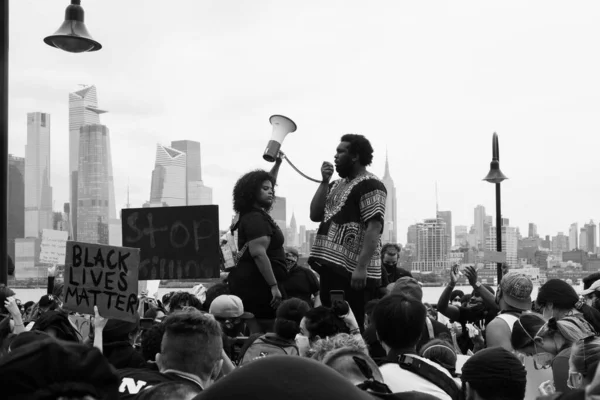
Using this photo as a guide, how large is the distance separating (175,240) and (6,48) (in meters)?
2.96

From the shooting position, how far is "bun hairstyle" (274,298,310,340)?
550 cm

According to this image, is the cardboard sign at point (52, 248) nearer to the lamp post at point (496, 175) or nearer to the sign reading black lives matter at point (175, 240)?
the sign reading black lives matter at point (175, 240)

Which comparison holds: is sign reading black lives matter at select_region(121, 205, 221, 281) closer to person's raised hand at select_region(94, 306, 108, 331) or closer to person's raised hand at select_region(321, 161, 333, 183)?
person's raised hand at select_region(321, 161, 333, 183)

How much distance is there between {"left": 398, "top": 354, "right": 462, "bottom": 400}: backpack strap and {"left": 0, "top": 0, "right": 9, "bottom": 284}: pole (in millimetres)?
4817

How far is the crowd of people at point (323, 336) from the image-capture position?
1425mm

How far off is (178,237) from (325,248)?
130 cm

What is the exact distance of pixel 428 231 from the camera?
923 inches

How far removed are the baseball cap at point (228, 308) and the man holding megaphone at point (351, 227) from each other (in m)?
0.74

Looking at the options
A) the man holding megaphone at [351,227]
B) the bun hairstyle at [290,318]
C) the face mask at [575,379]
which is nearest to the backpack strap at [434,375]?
the face mask at [575,379]

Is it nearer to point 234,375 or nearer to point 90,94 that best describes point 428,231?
point 90,94

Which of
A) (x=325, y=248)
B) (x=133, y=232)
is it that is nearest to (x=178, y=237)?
(x=133, y=232)

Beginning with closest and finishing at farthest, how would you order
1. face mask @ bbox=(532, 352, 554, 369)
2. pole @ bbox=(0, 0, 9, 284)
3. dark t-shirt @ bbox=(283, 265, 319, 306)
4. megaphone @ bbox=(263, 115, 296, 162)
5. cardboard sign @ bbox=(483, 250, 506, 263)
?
face mask @ bbox=(532, 352, 554, 369) → pole @ bbox=(0, 0, 9, 284) → dark t-shirt @ bbox=(283, 265, 319, 306) → megaphone @ bbox=(263, 115, 296, 162) → cardboard sign @ bbox=(483, 250, 506, 263)

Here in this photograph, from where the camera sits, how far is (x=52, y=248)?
11.8 metres

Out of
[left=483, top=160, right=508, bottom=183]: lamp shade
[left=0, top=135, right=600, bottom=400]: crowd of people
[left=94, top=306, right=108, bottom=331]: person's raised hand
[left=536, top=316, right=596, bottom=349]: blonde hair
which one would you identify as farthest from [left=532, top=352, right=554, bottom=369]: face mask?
[left=483, top=160, right=508, bottom=183]: lamp shade
